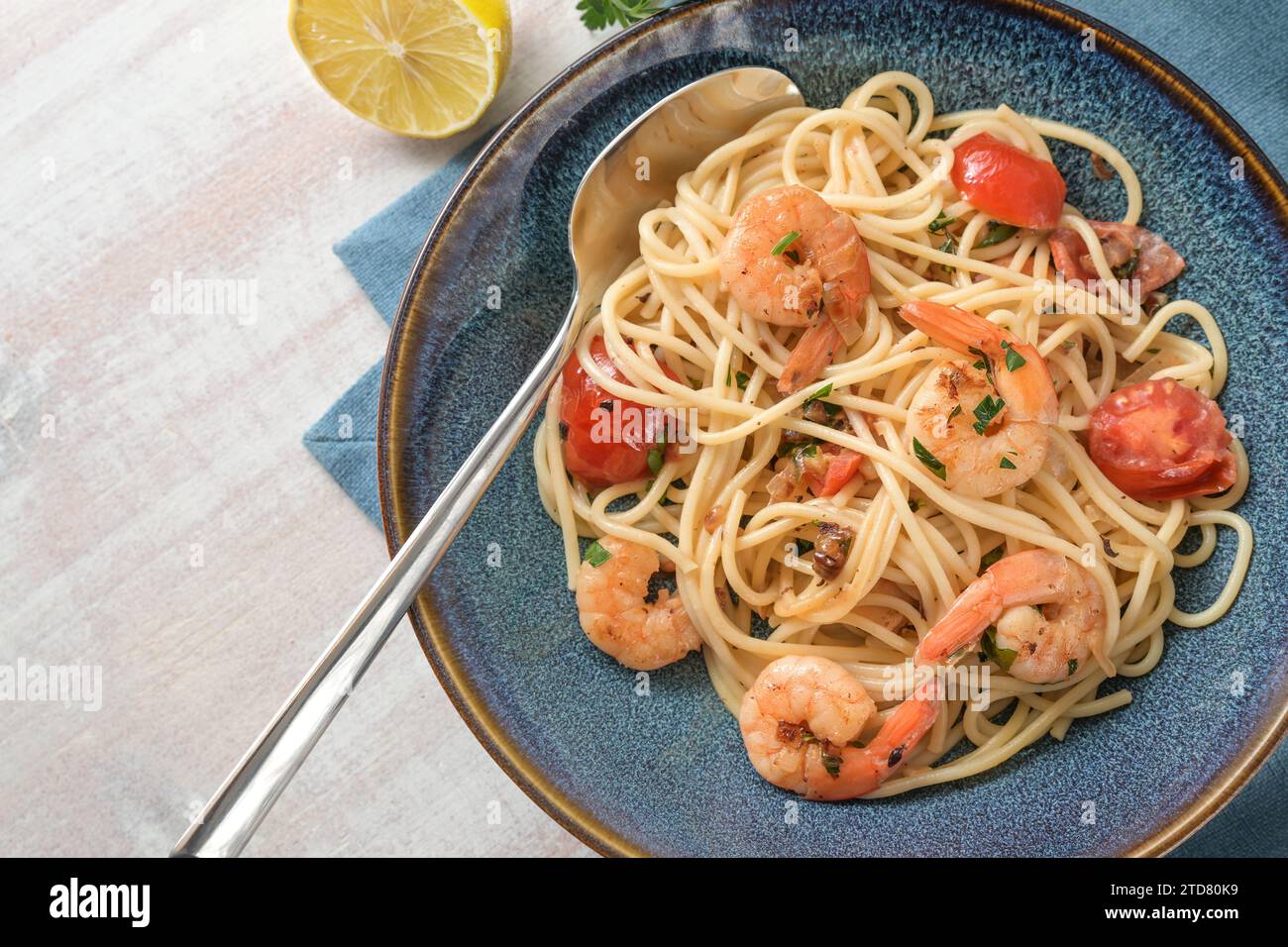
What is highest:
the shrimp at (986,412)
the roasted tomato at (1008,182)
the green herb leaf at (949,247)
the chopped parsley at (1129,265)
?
the roasted tomato at (1008,182)

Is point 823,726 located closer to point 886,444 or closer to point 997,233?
point 886,444

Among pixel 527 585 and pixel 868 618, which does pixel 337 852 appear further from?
pixel 868 618

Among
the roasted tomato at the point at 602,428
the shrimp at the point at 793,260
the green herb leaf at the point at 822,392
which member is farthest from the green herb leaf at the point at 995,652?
the roasted tomato at the point at 602,428

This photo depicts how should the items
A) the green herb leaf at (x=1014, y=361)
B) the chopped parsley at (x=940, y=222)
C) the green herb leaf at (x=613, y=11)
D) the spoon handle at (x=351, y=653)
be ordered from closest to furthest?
1. the spoon handle at (x=351, y=653)
2. the green herb leaf at (x=1014, y=361)
3. the chopped parsley at (x=940, y=222)
4. the green herb leaf at (x=613, y=11)

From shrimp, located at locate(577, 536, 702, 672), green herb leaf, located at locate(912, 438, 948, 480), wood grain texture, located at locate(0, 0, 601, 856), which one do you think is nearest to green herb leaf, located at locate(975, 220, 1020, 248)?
green herb leaf, located at locate(912, 438, 948, 480)

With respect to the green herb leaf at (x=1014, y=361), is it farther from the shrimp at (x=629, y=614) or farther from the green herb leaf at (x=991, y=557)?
the shrimp at (x=629, y=614)

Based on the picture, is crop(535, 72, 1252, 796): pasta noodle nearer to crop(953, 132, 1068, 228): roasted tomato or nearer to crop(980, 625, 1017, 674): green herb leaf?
crop(953, 132, 1068, 228): roasted tomato

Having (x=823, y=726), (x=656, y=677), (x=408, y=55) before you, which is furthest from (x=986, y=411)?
(x=408, y=55)
